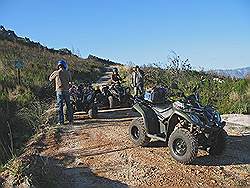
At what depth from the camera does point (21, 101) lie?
46.8ft

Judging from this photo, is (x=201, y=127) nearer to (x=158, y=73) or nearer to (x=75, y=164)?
(x=75, y=164)

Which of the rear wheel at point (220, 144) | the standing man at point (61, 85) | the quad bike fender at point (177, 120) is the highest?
the standing man at point (61, 85)

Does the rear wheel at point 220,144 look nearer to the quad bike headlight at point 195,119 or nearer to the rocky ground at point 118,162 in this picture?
the rocky ground at point 118,162

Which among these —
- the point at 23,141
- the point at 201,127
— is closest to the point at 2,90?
the point at 23,141

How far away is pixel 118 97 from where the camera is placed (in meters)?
13.4

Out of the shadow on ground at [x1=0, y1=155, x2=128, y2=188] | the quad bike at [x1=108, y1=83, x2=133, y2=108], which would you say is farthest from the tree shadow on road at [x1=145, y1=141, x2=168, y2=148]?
the quad bike at [x1=108, y1=83, x2=133, y2=108]

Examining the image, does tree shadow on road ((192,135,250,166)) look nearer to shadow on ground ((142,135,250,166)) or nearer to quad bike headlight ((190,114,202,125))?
A: shadow on ground ((142,135,250,166))

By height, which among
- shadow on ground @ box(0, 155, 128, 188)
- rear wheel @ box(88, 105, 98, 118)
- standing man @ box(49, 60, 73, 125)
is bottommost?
shadow on ground @ box(0, 155, 128, 188)

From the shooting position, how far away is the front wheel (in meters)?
6.69

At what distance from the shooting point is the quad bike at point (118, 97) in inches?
525

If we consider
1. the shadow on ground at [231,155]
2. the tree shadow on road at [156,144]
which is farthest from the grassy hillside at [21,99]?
the shadow on ground at [231,155]

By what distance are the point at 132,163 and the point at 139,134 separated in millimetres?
1119

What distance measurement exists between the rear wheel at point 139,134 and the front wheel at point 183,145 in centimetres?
88

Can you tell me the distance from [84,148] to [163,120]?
1.67 meters
